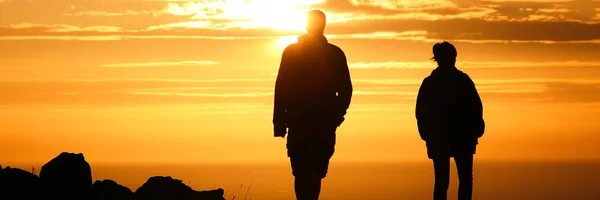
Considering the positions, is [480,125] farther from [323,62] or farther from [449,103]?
[323,62]

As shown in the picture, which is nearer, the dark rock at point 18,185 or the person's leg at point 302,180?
the person's leg at point 302,180

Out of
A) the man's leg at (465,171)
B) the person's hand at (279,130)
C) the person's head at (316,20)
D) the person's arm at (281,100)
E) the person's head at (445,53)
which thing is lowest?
the man's leg at (465,171)

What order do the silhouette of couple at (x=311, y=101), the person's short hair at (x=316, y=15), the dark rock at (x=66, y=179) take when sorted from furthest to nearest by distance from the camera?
1. the dark rock at (x=66, y=179)
2. the silhouette of couple at (x=311, y=101)
3. the person's short hair at (x=316, y=15)

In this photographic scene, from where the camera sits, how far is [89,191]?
17844mm

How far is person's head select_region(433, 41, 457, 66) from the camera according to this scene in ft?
53.7

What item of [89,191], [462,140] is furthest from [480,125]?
[89,191]

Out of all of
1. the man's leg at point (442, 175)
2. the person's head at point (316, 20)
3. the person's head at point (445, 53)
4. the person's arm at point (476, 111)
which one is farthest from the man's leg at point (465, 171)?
the person's head at point (316, 20)

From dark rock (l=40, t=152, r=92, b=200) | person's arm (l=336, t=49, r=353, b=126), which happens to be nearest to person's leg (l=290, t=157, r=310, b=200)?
person's arm (l=336, t=49, r=353, b=126)

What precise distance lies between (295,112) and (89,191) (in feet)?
12.6

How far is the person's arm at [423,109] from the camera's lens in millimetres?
16469

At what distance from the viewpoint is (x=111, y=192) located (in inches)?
707

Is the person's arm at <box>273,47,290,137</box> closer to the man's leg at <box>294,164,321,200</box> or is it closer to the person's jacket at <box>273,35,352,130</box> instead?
the person's jacket at <box>273,35,352,130</box>

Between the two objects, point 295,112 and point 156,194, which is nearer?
point 295,112

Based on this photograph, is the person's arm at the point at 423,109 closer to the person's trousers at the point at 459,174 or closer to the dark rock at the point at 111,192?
the person's trousers at the point at 459,174
